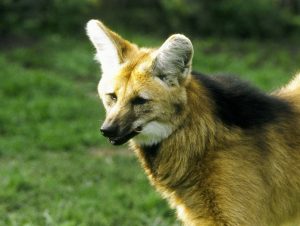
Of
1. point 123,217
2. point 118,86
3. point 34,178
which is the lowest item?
point 34,178

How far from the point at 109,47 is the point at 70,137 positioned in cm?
392

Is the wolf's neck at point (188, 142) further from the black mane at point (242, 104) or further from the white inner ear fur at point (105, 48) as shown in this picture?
the white inner ear fur at point (105, 48)

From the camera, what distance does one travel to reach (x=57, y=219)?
494 centimetres

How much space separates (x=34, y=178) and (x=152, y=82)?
9.41ft

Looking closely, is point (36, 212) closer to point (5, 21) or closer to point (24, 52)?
point (24, 52)

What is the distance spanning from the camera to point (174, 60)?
3.41 m

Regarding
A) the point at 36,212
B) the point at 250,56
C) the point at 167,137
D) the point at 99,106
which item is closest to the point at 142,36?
the point at 250,56

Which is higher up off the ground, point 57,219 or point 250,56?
point 57,219

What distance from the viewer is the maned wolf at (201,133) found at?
3432mm

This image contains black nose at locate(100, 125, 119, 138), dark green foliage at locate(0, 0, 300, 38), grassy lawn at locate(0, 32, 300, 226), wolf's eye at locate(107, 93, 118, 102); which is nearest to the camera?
black nose at locate(100, 125, 119, 138)

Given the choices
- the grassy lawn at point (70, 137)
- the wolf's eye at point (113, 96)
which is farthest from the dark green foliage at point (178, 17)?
the wolf's eye at point (113, 96)

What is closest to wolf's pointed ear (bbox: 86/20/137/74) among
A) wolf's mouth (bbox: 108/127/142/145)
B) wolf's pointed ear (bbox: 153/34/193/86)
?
wolf's pointed ear (bbox: 153/34/193/86)

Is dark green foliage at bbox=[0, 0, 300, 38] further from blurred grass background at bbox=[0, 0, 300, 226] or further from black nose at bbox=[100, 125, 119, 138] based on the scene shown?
black nose at bbox=[100, 125, 119, 138]

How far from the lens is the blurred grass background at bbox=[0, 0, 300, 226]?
5.54 metres
